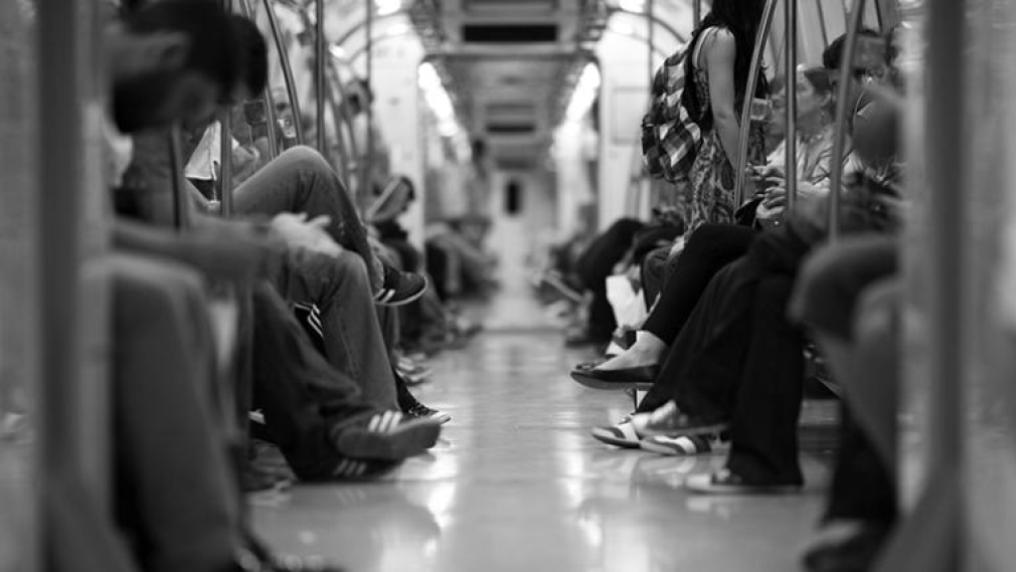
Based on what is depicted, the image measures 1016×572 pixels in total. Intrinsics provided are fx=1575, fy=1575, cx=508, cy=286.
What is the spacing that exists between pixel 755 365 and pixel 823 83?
6.27ft

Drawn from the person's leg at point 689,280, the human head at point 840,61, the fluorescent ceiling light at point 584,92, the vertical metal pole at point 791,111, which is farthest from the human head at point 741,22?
the fluorescent ceiling light at point 584,92

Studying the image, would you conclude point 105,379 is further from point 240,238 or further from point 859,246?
point 859,246

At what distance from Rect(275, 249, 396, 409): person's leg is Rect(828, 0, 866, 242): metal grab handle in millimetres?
1378

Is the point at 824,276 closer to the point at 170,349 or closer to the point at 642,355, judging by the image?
the point at 170,349

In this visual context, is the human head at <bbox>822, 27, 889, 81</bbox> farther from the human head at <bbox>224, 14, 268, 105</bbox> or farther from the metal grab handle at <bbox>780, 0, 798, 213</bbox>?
the human head at <bbox>224, 14, 268, 105</bbox>

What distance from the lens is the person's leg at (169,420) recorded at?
7.53 ft

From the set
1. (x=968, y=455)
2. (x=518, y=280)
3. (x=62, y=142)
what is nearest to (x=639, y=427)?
(x=968, y=455)

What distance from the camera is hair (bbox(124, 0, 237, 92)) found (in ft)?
8.54

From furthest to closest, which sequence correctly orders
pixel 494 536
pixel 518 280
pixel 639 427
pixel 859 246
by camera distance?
pixel 518 280
pixel 639 427
pixel 494 536
pixel 859 246

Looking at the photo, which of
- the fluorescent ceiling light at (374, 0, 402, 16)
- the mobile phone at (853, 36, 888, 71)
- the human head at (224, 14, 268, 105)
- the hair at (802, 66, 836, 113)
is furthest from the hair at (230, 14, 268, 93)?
the fluorescent ceiling light at (374, 0, 402, 16)

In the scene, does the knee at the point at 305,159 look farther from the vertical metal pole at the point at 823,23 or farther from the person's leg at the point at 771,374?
the vertical metal pole at the point at 823,23

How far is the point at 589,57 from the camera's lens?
38.2 feet

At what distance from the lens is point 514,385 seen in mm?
6785

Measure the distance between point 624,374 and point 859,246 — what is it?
6.41 ft
